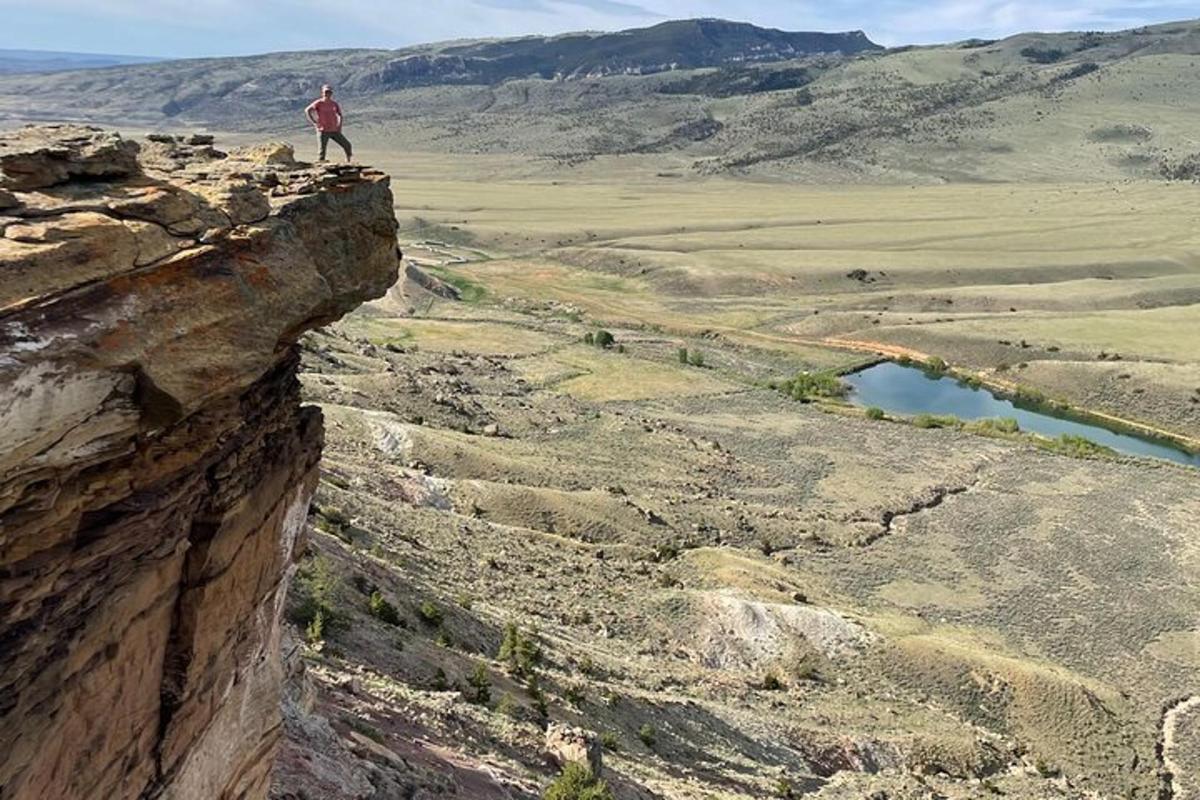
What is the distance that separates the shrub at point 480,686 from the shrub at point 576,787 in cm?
403

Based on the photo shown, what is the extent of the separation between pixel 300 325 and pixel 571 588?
88.7 feet

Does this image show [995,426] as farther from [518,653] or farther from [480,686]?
[480,686]

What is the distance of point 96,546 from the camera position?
33.1 feet

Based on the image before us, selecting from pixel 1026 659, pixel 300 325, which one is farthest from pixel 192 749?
pixel 1026 659

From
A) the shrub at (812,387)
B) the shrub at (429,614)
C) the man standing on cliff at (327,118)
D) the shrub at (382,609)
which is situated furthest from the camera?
the shrub at (812,387)

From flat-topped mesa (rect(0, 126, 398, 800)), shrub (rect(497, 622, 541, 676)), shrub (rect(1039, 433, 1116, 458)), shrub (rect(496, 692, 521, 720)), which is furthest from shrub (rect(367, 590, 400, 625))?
shrub (rect(1039, 433, 1116, 458))

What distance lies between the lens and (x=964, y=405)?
85.8 m

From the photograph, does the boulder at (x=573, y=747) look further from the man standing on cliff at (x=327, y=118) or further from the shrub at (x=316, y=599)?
the man standing on cliff at (x=327, y=118)

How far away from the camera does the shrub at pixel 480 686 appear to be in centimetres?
2533

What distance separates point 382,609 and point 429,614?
2.02 metres

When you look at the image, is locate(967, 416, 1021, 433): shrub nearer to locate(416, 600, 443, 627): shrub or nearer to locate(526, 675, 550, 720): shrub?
locate(526, 675, 550, 720): shrub

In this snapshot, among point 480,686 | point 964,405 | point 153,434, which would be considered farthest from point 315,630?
point 964,405

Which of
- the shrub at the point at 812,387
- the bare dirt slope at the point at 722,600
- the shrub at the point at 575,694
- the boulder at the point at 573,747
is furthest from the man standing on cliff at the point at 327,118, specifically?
the shrub at the point at 812,387

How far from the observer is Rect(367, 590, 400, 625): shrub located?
89.8ft
